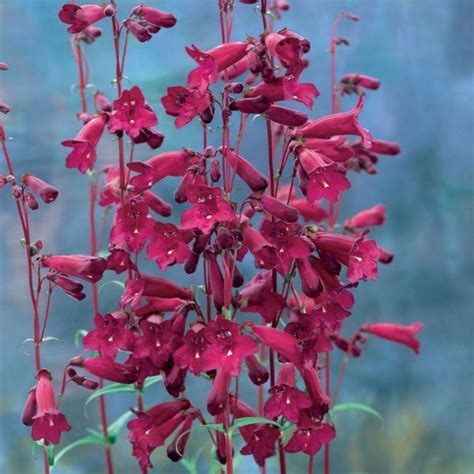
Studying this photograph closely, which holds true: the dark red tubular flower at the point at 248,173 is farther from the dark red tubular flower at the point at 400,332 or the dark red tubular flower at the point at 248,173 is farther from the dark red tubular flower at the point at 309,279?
the dark red tubular flower at the point at 400,332

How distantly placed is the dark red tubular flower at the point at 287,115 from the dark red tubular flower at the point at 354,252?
0.18 metres

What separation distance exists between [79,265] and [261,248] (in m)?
0.29

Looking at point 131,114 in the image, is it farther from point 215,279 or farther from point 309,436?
point 309,436

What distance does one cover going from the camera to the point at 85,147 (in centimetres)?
111

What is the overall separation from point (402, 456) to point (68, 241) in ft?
3.78

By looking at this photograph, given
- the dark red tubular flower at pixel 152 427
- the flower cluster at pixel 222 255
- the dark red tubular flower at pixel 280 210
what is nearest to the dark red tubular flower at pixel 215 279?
the flower cluster at pixel 222 255

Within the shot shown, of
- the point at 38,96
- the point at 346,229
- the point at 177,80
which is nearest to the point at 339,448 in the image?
the point at 346,229

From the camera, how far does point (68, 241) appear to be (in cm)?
197

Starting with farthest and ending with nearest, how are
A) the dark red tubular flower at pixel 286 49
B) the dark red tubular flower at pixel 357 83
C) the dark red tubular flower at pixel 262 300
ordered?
the dark red tubular flower at pixel 357 83 → the dark red tubular flower at pixel 262 300 → the dark red tubular flower at pixel 286 49

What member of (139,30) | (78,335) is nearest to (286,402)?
(139,30)

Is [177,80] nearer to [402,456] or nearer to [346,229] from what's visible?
[346,229]

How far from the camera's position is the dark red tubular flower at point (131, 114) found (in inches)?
41.4

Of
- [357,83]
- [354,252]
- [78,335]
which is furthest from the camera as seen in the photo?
[78,335]

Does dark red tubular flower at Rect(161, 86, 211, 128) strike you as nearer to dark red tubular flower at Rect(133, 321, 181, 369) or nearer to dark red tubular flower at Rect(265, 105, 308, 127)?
dark red tubular flower at Rect(265, 105, 308, 127)
